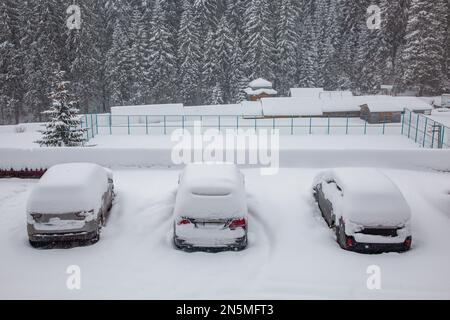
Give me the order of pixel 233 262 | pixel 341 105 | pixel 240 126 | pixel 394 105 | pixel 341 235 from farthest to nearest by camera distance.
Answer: pixel 341 105, pixel 394 105, pixel 240 126, pixel 341 235, pixel 233 262

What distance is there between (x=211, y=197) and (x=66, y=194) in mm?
3311

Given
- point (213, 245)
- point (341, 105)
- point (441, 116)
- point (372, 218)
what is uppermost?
point (341, 105)

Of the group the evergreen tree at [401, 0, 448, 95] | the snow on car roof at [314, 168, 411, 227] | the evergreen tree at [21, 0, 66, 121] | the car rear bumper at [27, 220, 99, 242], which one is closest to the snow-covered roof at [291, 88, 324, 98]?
the evergreen tree at [401, 0, 448, 95]

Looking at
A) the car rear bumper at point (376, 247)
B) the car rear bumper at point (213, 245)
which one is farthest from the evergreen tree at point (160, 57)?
the car rear bumper at point (376, 247)

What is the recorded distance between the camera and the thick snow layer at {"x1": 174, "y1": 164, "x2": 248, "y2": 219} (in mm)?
10062

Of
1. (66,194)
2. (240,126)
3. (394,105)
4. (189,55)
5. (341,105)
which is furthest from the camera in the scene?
(189,55)

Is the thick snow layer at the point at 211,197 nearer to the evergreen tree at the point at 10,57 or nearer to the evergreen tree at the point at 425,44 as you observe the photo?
the evergreen tree at the point at 425,44

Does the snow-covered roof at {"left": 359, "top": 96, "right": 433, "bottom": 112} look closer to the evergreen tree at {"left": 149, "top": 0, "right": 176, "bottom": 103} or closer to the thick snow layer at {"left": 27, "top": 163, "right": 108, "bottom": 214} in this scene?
the evergreen tree at {"left": 149, "top": 0, "right": 176, "bottom": 103}

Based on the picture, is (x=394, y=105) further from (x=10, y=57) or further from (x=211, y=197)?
(x=10, y=57)

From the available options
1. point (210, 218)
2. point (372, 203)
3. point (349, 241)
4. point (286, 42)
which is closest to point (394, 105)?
point (286, 42)

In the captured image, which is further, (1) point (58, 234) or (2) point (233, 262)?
(1) point (58, 234)

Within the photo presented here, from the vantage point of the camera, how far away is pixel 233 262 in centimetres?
1010
